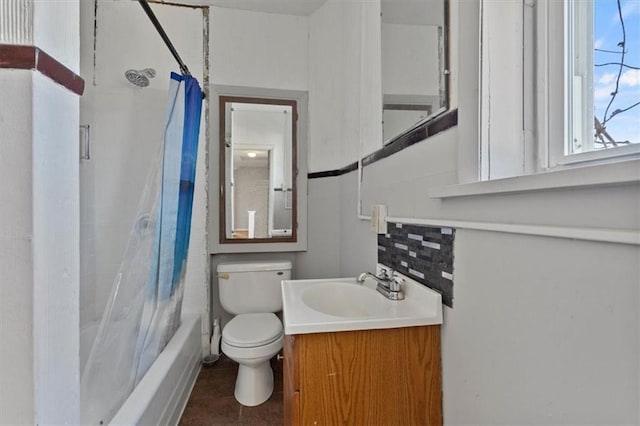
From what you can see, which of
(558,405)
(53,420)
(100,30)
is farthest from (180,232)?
(558,405)

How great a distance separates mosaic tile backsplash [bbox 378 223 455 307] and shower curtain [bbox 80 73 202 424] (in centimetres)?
102

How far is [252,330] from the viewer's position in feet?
5.23

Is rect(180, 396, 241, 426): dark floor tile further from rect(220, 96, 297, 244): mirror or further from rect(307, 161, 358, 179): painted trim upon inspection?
rect(307, 161, 358, 179): painted trim

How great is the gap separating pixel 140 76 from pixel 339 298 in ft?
5.59

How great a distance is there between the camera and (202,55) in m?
1.94

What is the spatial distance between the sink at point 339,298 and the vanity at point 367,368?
29 centimetres

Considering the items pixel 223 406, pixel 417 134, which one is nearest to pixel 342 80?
pixel 417 134

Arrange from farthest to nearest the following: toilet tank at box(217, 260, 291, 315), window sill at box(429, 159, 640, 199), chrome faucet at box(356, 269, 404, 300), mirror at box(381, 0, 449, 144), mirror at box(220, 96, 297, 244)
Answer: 1. mirror at box(220, 96, 297, 244)
2. toilet tank at box(217, 260, 291, 315)
3. chrome faucet at box(356, 269, 404, 300)
4. mirror at box(381, 0, 449, 144)
5. window sill at box(429, 159, 640, 199)

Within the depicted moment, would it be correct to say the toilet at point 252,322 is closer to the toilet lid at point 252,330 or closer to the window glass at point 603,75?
the toilet lid at point 252,330

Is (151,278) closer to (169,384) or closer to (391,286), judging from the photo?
(169,384)

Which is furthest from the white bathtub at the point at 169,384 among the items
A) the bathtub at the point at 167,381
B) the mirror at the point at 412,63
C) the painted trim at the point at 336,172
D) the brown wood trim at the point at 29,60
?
the mirror at the point at 412,63

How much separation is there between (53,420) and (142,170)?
1528 mm

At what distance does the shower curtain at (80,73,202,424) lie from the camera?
48.7 inches

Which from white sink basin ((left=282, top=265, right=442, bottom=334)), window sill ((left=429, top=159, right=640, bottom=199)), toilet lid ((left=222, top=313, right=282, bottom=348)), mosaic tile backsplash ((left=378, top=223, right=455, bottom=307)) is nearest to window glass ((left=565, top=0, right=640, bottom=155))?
window sill ((left=429, top=159, right=640, bottom=199))
